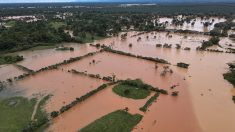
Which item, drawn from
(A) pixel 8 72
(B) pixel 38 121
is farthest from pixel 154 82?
(A) pixel 8 72

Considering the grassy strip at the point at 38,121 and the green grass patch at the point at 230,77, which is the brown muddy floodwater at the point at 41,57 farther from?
the green grass patch at the point at 230,77

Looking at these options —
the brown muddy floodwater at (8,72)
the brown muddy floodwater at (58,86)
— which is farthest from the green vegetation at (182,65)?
the brown muddy floodwater at (8,72)

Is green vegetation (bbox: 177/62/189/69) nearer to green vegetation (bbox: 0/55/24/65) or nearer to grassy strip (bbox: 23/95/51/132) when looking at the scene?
grassy strip (bbox: 23/95/51/132)

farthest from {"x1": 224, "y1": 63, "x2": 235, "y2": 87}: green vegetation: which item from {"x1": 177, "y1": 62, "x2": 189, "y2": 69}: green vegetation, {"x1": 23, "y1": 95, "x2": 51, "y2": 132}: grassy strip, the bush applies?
{"x1": 23, "y1": 95, "x2": 51, "y2": 132}: grassy strip

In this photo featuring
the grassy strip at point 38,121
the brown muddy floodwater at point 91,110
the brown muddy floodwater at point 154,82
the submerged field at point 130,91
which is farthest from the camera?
the submerged field at point 130,91

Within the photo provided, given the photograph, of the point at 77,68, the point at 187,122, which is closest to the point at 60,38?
the point at 77,68

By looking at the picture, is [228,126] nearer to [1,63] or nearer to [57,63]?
[57,63]

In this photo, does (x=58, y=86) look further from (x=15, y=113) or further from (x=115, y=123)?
(x=115, y=123)
